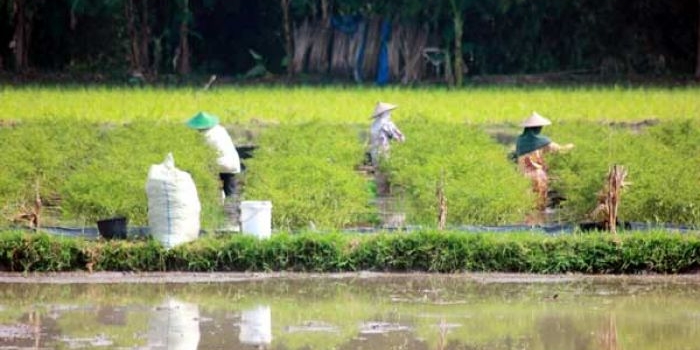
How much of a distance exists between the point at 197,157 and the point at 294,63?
38.4 feet

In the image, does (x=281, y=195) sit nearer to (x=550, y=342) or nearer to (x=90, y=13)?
(x=550, y=342)

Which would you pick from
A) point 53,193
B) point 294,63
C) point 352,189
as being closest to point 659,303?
point 352,189

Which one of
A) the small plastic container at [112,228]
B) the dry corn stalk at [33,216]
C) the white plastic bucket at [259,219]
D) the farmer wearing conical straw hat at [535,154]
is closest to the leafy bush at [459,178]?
the farmer wearing conical straw hat at [535,154]

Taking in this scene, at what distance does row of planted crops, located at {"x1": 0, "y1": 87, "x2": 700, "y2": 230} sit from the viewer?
12.5 meters

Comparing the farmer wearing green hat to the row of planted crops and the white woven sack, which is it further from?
the white woven sack

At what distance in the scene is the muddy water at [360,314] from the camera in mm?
9195

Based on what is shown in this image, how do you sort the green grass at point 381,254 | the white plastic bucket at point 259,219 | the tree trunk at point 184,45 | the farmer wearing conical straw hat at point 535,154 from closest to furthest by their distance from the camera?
the green grass at point 381,254
the white plastic bucket at point 259,219
the farmer wearing conical straw hat at point 535,154
the tree trunk at point 184,45

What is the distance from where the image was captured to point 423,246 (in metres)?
11.3

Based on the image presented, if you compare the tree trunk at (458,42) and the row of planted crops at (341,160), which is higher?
the tree trunk at (458,42)

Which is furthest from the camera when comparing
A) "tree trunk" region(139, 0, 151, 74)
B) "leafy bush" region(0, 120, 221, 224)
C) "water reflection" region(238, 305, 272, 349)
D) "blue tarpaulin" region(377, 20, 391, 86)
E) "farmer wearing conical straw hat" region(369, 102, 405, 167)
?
"tree trunk" region(139, 0, 151, 74)

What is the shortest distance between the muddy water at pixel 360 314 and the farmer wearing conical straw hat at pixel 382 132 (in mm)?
3835

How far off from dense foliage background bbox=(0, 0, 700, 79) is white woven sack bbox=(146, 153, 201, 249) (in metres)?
13.0

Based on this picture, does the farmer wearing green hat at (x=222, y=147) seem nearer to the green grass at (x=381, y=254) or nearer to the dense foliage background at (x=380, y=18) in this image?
the green grass at (x=381, y=254)

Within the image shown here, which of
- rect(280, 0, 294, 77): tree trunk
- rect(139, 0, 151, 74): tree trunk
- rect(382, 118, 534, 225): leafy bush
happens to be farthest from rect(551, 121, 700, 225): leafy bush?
rect(139, 0, 151, 74): tree trunk
